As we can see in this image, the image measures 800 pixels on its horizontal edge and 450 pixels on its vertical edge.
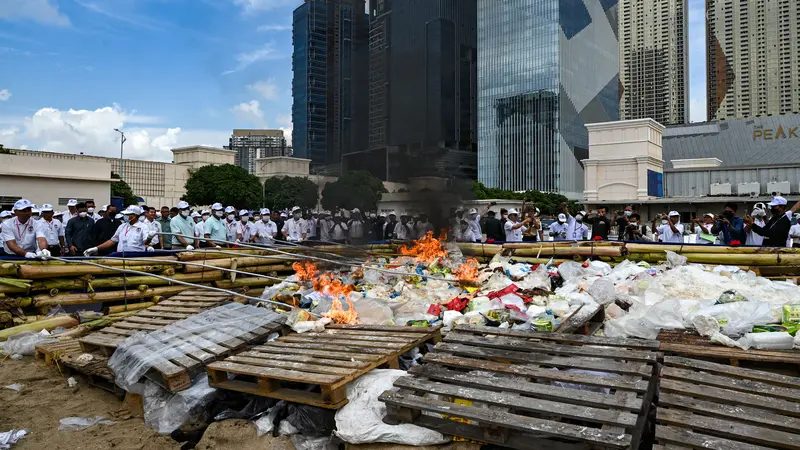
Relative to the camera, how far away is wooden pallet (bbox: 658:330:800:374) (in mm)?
3451

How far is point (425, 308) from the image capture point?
569 centimetres

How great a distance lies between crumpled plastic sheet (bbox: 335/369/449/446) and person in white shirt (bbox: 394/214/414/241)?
7.10m

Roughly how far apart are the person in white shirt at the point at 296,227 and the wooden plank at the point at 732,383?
1010 centimetres

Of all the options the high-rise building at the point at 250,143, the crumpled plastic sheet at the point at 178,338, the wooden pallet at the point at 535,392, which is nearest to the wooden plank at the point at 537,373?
the wooden pallet at the point at 535,392

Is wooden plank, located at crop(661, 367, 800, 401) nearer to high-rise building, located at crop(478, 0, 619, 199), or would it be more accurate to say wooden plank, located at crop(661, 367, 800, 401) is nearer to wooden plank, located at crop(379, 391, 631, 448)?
wooden plank, located at crop(379, 391, 631, 448)

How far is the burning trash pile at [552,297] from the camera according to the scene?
4.32 meters

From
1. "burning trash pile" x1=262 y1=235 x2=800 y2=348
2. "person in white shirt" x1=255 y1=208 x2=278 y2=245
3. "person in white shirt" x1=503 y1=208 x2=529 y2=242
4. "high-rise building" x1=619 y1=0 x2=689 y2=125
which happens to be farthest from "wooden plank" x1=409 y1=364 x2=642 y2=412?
"high-rise building" x1=619 y1=0 x2=689 y2=125

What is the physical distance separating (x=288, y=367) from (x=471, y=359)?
1396mm

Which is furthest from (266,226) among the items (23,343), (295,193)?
(23,343)

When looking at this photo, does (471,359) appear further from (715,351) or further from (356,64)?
(356,64)

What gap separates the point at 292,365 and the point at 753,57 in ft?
391

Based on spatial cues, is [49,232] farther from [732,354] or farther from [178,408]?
[732,354]

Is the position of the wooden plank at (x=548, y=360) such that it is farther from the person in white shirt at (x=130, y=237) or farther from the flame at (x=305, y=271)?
the person in white shirt at (x=130, y=237)

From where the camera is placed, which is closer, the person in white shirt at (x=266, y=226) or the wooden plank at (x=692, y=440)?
the wooden plank at (x=692, y=440)
